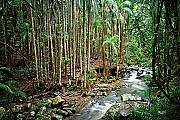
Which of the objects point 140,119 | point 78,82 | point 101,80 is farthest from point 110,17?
point 140,119

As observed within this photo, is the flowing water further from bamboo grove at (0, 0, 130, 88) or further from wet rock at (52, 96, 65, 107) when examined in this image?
bamboo grove at (0, 0, 130, 88)

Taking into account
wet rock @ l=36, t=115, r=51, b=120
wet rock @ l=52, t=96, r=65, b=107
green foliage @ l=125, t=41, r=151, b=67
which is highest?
green foliage @ l=125, t=41, r=151, b=67

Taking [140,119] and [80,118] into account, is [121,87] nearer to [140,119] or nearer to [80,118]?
[80,118]

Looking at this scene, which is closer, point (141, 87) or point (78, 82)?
point (78, 82)

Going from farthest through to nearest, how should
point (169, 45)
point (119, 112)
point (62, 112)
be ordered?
point (62, 112) < point (119, 112) < point (169, 45)

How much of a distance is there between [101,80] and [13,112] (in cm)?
598

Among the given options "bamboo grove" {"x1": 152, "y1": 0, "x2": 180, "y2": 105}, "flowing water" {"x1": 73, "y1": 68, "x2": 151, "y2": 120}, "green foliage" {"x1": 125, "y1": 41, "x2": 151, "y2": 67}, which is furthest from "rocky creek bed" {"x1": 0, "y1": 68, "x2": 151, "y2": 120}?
"green foliage" {"x1": 125, "y1": 41, "x2": 151, "y2": 67}

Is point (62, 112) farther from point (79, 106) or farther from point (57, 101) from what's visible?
point (79, 106)

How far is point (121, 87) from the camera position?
13.4m

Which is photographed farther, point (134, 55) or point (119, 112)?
point (134, 55)

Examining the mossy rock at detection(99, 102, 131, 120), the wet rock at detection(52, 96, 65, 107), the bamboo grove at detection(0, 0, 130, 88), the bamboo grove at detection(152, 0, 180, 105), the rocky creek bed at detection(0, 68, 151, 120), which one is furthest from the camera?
the bamboo grove at detection(0, 0, 130, 88)

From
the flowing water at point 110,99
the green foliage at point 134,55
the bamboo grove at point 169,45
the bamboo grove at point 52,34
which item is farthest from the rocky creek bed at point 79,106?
the green foliage at point 134,55

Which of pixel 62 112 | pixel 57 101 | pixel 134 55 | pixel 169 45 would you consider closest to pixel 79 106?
pixel 57 101

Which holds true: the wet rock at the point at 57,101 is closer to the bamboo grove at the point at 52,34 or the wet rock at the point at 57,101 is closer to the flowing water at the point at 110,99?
the flowing water at the point at 110,99
